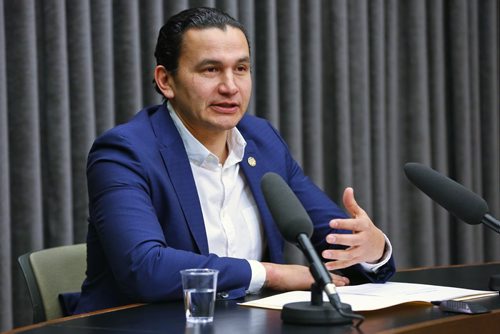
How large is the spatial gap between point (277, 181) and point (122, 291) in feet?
2.17

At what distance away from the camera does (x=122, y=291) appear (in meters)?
2.14

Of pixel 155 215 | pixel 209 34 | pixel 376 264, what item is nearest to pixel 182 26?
pixel 209 34

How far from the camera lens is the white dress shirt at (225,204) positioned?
2.44m

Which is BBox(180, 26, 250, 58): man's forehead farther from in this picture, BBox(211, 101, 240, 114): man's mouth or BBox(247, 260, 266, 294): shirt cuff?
BBox(247, 260, 266, 294): shirt cuff

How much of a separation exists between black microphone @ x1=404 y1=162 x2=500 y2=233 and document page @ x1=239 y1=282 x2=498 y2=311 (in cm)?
17

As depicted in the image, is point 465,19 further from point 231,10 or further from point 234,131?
point 234,131

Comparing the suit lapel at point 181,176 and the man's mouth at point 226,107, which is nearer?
the suit lapel at point 181,176

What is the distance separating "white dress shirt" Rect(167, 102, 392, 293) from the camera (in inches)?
96.0

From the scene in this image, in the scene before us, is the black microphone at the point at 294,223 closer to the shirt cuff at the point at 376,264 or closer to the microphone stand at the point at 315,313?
the microphone stand at the point at 315,313

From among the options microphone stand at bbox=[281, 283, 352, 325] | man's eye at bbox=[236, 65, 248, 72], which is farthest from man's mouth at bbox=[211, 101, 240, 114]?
microphone stand at bbox=[281, 283, 352, 325]

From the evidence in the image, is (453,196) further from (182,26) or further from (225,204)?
(182,26)

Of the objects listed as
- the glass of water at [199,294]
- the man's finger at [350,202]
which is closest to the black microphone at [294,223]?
the glass of water at [199,294]

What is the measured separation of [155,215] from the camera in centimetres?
214

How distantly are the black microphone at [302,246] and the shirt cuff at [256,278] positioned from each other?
391 mm
